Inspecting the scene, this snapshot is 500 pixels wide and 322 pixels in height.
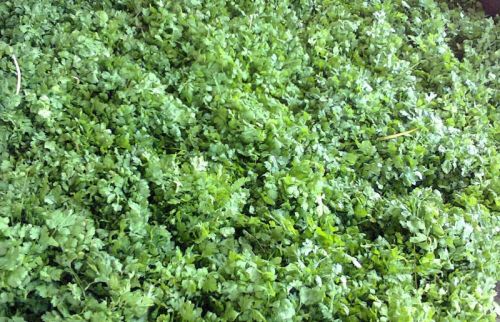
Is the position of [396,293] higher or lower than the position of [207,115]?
lower

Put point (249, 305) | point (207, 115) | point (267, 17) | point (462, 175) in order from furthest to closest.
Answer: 1. point (267, 17)
2. point (462, 175)
3. point (207, 115)
4. point (249, 305)

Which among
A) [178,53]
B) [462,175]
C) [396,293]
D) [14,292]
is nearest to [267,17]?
[178,53]

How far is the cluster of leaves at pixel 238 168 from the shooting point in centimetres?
185

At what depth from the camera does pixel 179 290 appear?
1.86 meters

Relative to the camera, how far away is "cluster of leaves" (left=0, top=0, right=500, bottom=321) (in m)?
1.85

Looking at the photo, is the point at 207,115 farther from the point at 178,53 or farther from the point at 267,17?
the point at 267,17

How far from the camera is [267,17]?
2982 millimetres

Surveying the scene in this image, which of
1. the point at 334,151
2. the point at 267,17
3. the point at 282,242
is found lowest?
the point at 282,242

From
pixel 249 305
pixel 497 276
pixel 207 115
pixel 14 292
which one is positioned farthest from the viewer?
pixel 207 115

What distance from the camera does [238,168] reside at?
7.56 ft

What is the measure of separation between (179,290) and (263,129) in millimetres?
812

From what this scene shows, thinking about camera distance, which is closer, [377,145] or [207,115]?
[207,115]

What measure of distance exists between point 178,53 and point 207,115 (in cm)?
40

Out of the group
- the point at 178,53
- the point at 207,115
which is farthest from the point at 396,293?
the point at 178,53
